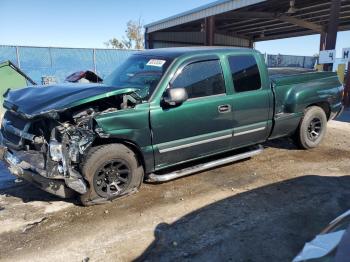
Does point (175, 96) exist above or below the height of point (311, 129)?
above

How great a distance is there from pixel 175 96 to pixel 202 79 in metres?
0.70

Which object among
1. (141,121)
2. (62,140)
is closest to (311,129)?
(141,121)

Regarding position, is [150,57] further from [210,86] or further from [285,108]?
[285,108]

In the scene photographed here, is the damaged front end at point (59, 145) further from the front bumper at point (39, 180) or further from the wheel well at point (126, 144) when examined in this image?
the wheel well at point (126, 144)

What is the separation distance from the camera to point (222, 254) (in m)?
3.08

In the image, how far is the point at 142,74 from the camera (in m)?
4.67

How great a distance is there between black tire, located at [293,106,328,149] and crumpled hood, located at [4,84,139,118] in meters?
3.50

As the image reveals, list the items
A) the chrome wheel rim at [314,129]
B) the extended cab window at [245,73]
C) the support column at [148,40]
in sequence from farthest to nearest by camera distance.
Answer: the support column at [148,40] < the chrome wheel rim at [314,129] < the extended cab window at [245,73]

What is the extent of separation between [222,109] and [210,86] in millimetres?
371

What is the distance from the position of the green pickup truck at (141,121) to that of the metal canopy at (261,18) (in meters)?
11.0

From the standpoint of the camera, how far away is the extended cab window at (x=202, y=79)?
4.41m

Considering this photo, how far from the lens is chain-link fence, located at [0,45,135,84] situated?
14609 millimetres

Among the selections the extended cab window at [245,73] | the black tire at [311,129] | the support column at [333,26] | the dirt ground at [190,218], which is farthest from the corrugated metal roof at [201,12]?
the dirt ground at [190,218]

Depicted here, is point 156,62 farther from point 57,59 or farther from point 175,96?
point 57,59
